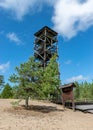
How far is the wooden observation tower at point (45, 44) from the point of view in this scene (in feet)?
135

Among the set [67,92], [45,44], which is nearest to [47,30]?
[45,44]

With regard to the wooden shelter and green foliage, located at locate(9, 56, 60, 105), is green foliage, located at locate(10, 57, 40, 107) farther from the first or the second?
the wooden shelter

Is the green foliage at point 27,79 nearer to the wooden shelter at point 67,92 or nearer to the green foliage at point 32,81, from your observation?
the green foliage at point 32,81

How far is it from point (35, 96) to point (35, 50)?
19.7 metres

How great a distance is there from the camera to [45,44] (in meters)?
41.5

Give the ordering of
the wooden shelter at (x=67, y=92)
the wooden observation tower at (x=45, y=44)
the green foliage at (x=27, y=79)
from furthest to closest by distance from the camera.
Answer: the wooden observation tower at (x=45, y=44)
the wooden shelter at (x=67, y=92)
the green foliage at (x=27, y=79)

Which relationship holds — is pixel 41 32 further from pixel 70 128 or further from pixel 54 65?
pixel 70 128

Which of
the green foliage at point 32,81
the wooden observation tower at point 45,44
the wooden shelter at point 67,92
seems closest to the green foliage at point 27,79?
the green foliage at point 32,81

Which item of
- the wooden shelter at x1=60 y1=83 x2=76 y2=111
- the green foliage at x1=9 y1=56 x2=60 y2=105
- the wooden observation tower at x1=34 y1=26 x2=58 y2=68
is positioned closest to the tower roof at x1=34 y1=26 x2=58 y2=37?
the wooden observation tower at x1=34 y1=26 x2=58 y2=68

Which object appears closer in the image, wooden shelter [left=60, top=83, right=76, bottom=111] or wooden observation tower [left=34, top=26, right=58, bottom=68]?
wooden shelter [left=60, top=83, right=76, bottom=111]

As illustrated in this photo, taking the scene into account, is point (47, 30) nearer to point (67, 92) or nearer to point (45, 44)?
point (45, 44)

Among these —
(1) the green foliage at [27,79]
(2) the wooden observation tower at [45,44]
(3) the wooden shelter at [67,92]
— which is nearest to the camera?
(1) the green foliage at [27,79]

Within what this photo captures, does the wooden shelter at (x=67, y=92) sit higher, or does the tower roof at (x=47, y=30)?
the tower roof at (x=47, y=30)

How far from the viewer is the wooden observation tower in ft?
135
